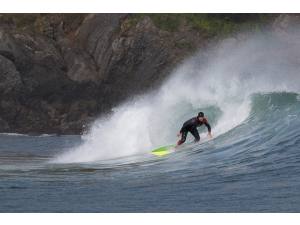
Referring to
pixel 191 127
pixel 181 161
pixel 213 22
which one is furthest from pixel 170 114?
pixel 213 22

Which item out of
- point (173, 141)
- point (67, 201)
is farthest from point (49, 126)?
point (67, 201)

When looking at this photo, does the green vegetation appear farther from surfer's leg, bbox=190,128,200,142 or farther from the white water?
surfer's leg, bbox=190,128,200,142

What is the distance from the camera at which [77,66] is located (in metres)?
48.5

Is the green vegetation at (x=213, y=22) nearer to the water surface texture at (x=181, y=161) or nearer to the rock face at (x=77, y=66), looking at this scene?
the rock face at (x=77, y=66)

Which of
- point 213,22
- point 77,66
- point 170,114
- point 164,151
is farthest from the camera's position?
point 213,22

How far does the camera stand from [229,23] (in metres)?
56.8

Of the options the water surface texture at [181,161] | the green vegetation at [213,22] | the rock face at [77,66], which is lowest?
the water surface texture at [181,161]

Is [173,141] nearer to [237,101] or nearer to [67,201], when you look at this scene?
[237,101]

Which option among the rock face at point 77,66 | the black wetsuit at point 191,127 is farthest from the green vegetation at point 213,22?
the black wetsuit at point 191,127

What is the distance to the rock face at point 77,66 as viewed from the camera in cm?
4569

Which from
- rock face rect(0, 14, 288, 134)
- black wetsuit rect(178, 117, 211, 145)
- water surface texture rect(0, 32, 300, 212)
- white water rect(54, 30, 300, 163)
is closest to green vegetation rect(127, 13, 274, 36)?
rock face rect(0, 14, 288, 134)

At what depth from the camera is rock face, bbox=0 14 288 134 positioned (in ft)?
150

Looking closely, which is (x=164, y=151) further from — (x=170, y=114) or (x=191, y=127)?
(x=170, y=114)

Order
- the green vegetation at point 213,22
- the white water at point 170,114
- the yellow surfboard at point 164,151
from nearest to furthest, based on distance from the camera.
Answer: the yellow surfboard at point 164,151 < the white water at point 170,114 < the green vegetation at point 213,22
